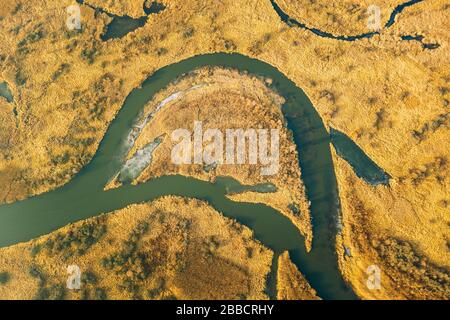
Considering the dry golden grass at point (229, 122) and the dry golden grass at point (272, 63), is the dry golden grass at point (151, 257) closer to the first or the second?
the dry golden grass at point (229, 122)

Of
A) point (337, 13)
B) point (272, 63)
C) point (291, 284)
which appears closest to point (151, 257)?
point (291, 284)

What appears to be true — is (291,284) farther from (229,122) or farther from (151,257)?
(229,122)

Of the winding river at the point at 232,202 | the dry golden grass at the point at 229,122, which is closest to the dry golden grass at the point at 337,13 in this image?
the winding river at the point at 232,202

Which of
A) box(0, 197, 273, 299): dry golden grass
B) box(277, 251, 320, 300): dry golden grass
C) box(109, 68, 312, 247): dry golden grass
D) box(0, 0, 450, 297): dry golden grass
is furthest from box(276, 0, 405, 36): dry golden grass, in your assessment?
box(277, 251, 320, 300): dry golden grass

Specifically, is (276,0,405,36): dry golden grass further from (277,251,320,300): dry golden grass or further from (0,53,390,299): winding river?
(277,251,320,300): dry golden grass

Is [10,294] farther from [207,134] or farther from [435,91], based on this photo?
[435,91]

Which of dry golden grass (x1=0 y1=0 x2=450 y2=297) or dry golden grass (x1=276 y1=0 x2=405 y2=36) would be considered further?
dry golden grass (x1=276 y1=0 x2=405 y2=36)

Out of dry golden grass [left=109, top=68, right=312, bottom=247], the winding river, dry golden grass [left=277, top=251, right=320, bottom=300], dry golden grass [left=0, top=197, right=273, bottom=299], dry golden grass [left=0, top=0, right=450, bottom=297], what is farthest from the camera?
dry golden grass [left=109, top=68, right=312, bottom=247]
